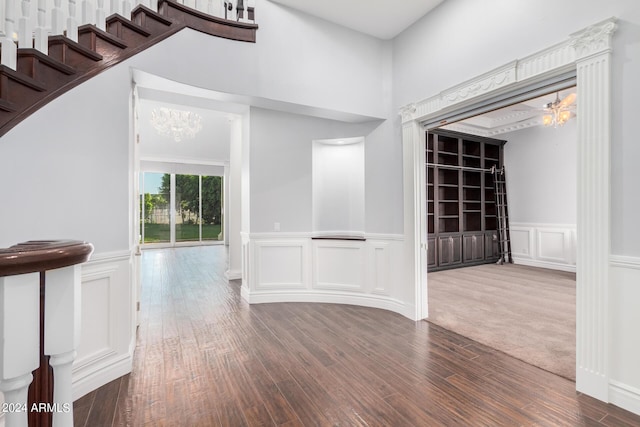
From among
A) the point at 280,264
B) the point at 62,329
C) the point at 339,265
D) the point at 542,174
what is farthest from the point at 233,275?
the point at 542,174

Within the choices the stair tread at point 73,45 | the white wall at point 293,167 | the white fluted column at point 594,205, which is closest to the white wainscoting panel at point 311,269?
→ the white wall at point 293,167

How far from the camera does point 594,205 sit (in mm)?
2104

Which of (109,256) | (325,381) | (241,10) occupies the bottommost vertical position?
(325,381)

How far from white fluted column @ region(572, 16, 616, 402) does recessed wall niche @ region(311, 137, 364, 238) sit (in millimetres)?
2750

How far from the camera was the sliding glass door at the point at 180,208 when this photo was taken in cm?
1053

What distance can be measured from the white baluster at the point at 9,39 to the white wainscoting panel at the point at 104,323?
137 cm

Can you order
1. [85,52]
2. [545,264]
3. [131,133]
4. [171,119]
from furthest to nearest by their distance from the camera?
[545,264] < [171,119] < [131,133] < [85,52]

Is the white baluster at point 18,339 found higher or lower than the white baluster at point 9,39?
lower

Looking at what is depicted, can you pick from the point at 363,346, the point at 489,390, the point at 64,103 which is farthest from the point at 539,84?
the point at 64,103

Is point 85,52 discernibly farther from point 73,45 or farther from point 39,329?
point 39,329

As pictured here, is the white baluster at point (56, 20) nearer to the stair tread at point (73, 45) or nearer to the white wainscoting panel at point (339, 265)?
the stair tread at point (73, 45)

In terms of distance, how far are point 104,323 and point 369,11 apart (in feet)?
13.5

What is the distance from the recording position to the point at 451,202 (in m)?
6.82

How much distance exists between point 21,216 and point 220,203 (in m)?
10.0
